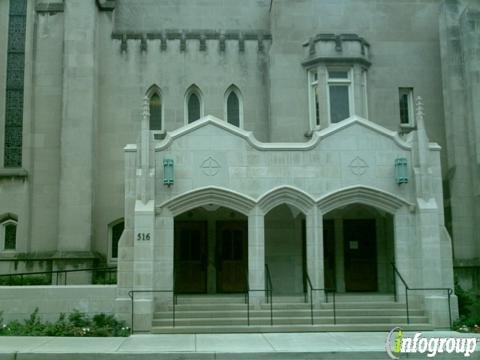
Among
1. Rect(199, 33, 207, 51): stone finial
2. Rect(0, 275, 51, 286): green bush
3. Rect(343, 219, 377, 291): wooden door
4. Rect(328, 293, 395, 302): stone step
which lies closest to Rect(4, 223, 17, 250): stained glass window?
Rect(0, 275, 51, 286): green bush

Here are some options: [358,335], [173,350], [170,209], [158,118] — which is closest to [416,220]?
[358,335]

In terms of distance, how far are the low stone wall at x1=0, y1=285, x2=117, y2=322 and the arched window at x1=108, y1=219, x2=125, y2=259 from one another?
21.3ft

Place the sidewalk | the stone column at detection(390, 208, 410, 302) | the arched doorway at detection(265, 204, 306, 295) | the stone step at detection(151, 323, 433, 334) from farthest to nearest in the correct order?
the arched doorway at detection(265, 204, 306, 295) → the stone column at detection(390, 208, 410, 302) → the stone step at detection(151, 323, 433, 334) → the sidewalk

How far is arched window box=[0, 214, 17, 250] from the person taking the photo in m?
23.7

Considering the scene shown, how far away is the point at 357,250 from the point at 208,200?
6.21m

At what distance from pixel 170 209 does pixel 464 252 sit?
10432 millimetres

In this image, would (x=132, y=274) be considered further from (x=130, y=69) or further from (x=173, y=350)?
(x=130, y=69)

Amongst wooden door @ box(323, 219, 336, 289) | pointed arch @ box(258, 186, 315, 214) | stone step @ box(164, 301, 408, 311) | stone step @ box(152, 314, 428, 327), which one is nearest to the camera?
stone step @ box(152, 314, 428, 327)

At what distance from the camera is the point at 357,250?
22.2m

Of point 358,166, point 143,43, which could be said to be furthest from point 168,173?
point 143,43

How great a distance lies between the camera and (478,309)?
18.1 m

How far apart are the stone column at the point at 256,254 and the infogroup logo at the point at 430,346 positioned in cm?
458

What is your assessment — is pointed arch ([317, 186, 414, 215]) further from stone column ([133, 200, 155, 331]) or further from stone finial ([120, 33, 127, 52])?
stone finial ([120, 33, 127, 52])

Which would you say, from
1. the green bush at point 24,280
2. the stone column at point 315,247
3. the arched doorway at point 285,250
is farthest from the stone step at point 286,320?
the green bush at point 24,280
